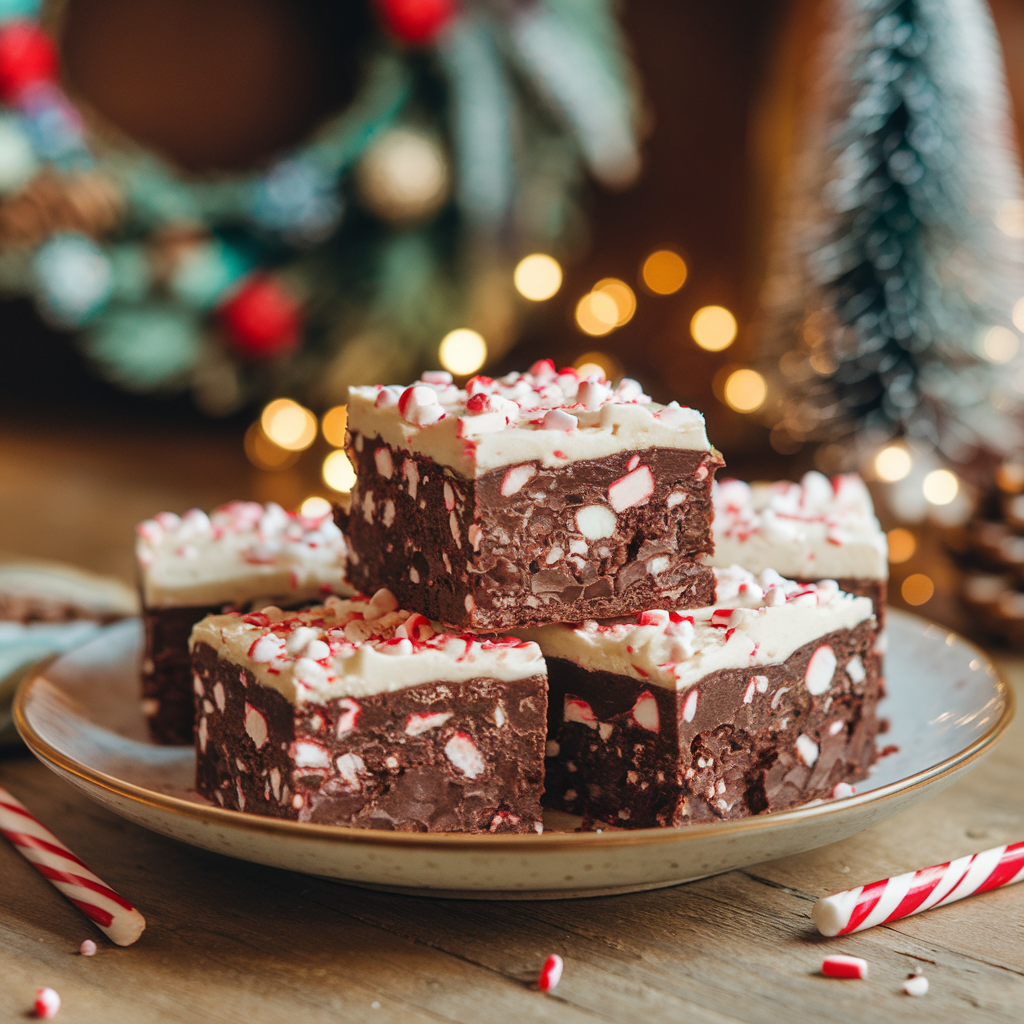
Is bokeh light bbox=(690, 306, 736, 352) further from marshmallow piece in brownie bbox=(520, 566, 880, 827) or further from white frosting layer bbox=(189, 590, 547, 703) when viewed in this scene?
white frosting layer bbox=(189, 590, 547, 703)

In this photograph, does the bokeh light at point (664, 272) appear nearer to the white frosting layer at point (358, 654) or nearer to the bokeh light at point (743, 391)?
the bokeh light at point (743, 391)

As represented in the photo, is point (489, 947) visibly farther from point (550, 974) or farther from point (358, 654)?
point (358, 654)

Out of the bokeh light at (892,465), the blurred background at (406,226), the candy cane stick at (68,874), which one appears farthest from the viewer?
the blurred background at (406,226)

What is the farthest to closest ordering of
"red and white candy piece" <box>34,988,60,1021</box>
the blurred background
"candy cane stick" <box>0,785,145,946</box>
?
the blurred background
"candy cane stick" <box>0,785,145,946</box>
"red and white candy piece" <box>34,988,60,1021</box>

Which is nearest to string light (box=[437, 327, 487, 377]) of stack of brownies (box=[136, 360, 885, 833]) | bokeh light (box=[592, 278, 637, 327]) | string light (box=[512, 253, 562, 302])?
string light (box=[512, 253, 562, 302])

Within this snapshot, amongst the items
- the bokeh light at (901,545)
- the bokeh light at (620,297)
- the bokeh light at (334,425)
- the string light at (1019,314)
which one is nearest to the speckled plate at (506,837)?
the bokeh light at (901,545)

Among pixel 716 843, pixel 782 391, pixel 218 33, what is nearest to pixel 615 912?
pixel 716 843

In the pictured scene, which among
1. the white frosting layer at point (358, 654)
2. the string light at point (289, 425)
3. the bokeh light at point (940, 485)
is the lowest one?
the string light at point (289, 425)
